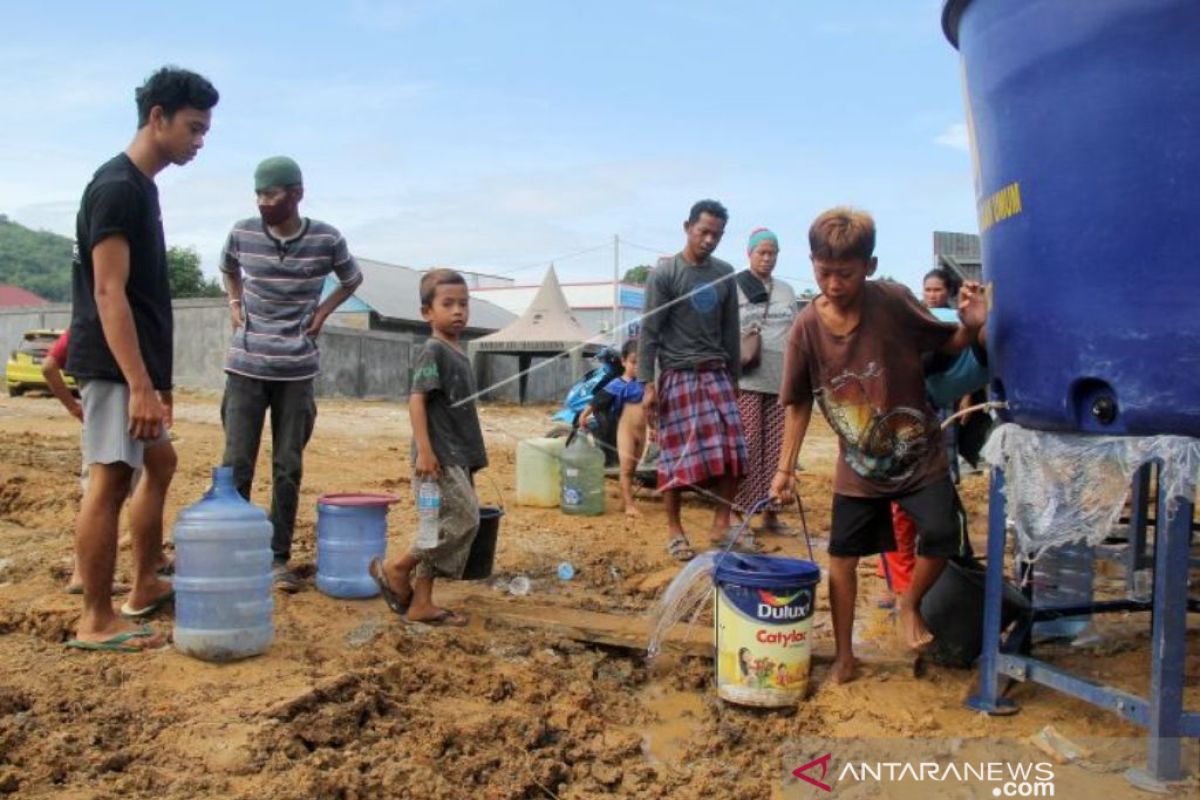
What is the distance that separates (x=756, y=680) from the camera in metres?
3.25

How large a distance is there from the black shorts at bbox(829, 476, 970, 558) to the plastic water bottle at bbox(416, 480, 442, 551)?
4.92 ft

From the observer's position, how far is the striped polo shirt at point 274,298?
4.29 metres

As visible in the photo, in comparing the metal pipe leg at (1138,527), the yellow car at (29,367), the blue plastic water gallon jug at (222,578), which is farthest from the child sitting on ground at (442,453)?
the yellow car at (29,367)

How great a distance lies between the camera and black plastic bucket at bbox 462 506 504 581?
439cm

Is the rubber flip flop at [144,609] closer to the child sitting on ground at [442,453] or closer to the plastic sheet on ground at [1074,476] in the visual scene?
the child sitting on ground at [442,453]

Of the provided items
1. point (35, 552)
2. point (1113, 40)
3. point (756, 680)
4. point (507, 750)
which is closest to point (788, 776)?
point (756, 680)

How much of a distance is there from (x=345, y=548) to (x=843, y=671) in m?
2.12

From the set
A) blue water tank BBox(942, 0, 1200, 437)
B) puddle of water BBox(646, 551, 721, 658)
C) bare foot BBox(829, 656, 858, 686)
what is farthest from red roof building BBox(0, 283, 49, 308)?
blue water tank BBox(942, 0, 1200, 437)

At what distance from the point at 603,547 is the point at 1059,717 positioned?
2.97 meters

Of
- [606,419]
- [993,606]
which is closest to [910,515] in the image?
[993,606]

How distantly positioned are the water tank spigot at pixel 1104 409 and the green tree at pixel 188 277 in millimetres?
35832

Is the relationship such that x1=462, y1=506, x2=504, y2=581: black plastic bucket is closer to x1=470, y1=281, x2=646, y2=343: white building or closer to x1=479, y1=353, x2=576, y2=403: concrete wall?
x1=479, y1=353, x2=576, y2=403: concrete wall

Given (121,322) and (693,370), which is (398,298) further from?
(121,322)

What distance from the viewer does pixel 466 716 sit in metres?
3.04
